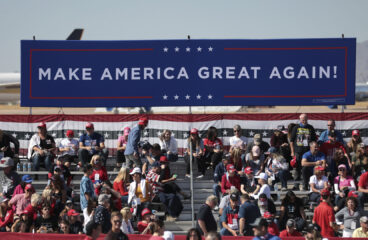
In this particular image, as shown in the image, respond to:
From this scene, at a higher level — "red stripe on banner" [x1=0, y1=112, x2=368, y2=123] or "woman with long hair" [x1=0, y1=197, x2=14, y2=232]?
"red stripe on banner" [x1=0, y1=112, x2=368, y2=123]

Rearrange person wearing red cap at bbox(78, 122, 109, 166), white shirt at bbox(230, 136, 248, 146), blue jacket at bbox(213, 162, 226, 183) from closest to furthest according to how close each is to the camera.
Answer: blue jacket at bbox(213, 162, 226, 183) < person wearing red cap at bbox(78, 122, 109, 166) < white shirt at bbox(230, 136, 248, 146)

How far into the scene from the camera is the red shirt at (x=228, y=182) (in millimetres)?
15227

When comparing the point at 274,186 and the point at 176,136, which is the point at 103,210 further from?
the point at 176,136

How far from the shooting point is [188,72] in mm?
19078

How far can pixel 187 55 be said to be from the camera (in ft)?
62.4

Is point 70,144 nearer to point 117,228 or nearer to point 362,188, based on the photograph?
point 117,228

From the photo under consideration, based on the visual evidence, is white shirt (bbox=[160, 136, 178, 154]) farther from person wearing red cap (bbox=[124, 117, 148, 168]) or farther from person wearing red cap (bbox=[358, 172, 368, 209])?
person wearing red cap (bbox=[358, 172, 368, 209])

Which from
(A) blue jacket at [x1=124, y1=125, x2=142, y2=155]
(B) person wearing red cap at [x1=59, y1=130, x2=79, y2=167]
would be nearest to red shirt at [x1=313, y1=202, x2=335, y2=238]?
(A) blue jacket at [x1=124, y1=125, x2=142, y2=155]

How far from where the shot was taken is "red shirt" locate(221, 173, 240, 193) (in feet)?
50.0

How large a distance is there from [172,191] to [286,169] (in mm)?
2766

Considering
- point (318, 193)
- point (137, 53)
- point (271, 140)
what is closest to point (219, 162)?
point (271, 140)

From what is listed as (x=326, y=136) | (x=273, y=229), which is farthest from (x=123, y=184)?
(x=326, y=136)

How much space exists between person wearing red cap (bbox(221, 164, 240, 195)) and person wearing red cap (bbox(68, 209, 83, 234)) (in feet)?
11.5

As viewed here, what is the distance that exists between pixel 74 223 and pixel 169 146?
4.64 m
